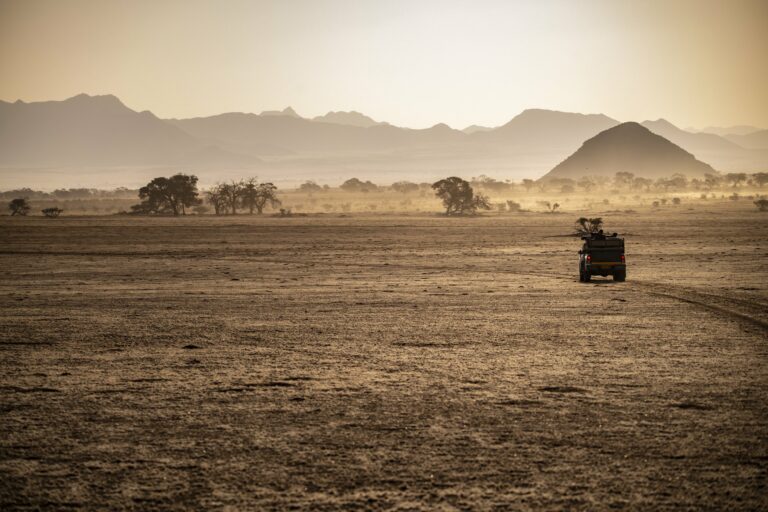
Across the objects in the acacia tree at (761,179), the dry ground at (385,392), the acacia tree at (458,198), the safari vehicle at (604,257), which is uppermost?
the acacia tree at (761,179)

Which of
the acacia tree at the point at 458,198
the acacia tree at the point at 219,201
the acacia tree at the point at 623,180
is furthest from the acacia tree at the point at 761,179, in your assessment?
the acacia tree at the point at 219,201

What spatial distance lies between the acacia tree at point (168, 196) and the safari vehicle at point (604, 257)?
165ft

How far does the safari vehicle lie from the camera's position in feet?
76.3

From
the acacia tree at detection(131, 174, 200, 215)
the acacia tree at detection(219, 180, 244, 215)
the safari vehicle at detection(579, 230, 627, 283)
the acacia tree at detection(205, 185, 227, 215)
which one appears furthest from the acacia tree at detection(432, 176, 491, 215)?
the safari vehicle at detection(579, 230, 627, 283)

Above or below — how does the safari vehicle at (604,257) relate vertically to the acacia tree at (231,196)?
below

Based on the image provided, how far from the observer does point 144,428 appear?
8.90m

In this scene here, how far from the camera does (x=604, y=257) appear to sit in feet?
76.4

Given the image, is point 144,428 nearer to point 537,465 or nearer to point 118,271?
point 537,465

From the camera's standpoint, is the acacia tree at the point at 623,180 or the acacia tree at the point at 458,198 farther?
the acacia tree at the point at 623,180

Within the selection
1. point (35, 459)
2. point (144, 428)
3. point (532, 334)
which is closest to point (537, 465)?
point (144, 428)

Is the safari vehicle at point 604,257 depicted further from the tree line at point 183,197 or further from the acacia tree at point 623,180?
the acacia tree at point 623,180

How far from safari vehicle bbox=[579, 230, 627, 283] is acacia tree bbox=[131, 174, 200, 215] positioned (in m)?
50.4

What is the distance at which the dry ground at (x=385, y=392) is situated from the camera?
23.6 feet

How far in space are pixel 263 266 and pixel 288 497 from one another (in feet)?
75.4
